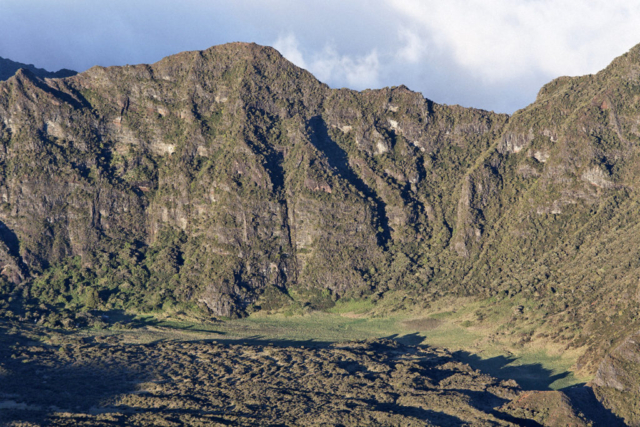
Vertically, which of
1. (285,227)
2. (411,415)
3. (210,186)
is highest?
(210,186)

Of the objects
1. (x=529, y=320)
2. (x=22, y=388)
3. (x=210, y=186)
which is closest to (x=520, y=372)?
(x=529, y=320)

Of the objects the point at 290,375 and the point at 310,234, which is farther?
the point at 310,234

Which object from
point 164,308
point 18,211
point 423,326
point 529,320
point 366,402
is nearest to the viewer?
point 366,402

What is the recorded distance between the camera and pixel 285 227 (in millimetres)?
194500

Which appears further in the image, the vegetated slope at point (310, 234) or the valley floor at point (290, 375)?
the vegetated slope at point (310, 234)

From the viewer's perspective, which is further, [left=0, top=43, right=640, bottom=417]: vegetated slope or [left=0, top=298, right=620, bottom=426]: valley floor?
[left=0, top=43, right=640, bottom=417]: vegetated slope

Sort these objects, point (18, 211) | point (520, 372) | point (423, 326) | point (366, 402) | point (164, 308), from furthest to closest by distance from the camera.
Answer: point (18, 211), point (164, 308), point (423, 326), point (520, 372), point (366, 402)

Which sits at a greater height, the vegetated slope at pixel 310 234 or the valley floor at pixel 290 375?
the vegetated slope at pixel 310 234

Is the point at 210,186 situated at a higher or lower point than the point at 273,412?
higher

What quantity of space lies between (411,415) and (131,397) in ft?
148

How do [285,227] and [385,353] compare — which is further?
[285,227]

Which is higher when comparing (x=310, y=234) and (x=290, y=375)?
(x=310, y=234)

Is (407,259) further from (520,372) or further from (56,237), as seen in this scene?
(56,237)

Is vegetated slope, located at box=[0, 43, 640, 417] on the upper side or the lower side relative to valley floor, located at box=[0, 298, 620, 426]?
upper
